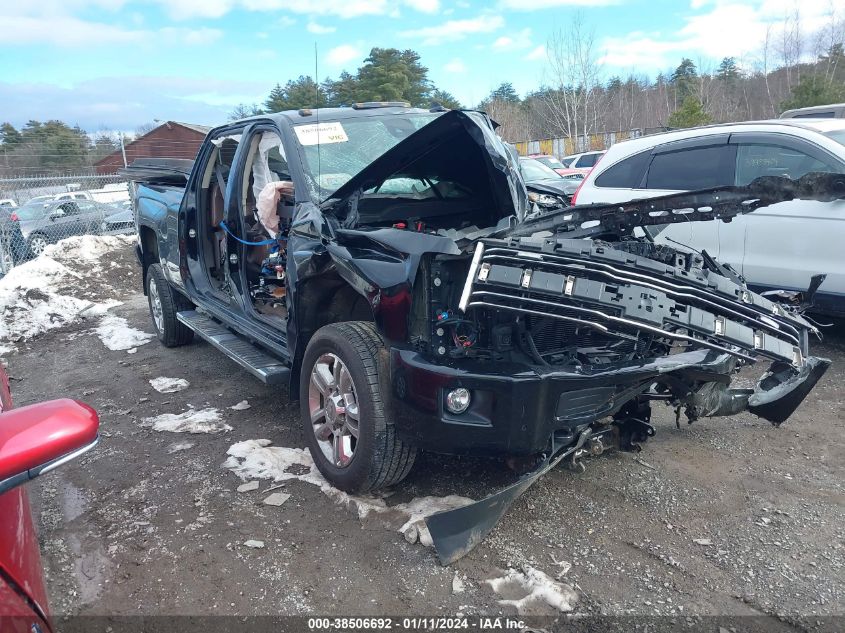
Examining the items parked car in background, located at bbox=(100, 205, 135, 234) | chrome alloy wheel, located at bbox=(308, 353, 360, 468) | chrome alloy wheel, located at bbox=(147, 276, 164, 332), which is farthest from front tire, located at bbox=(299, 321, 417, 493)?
parked car in background, located at bbox=(100, 205, 135, 234)

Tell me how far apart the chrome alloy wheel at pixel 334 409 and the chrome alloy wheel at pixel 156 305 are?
3616 millimetres

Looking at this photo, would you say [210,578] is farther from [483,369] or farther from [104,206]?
[104,206]

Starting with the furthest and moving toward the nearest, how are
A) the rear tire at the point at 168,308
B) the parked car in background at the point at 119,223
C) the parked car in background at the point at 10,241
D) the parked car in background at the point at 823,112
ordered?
1. the parked car in background at the point at 119,223
2. the parked car in background at the point at 10,241
3. the parked car in background at the point at 823,112
4. the rear tire at the point at 168,308

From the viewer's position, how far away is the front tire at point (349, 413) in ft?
10.2

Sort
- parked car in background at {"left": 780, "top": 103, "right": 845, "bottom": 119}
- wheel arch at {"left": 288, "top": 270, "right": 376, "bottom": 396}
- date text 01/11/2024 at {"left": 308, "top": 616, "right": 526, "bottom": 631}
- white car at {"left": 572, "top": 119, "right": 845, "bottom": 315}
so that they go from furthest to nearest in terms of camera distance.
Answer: parked car in background at {"left": 780, "top": 103, "right": 845, "bottom": 119} < white car at {"left": 572, "top": 119, "right": 845, "bottom": 315} < wheel arch at {"left": 288, "top": 270, "right": 376, "bottom": 396} < date text 01/11/2024 at {"left": 308, "top": 616, "right": 526, "bottom": 631}

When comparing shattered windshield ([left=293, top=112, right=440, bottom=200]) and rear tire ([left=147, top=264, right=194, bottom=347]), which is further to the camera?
rear tire ([left=147, top=264, right=194, bottom=347])

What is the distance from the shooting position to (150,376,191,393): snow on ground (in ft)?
17.9

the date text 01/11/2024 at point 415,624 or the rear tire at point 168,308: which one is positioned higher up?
the rear tire at point 168,308

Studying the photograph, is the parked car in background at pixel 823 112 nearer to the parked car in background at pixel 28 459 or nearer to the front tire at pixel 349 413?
the front tire at pixel 349 413

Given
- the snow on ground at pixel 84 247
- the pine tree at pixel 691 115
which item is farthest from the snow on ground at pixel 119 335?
the pine tree at pixel 691 115

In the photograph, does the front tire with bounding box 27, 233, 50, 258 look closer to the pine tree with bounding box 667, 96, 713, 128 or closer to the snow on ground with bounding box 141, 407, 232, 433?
the snow on ground with bounding box 141, 407, 232, 433

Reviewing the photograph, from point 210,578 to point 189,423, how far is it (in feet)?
6.57

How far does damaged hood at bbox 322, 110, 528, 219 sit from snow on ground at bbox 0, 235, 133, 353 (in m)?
5.81

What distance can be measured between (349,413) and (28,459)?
6.43 ft
